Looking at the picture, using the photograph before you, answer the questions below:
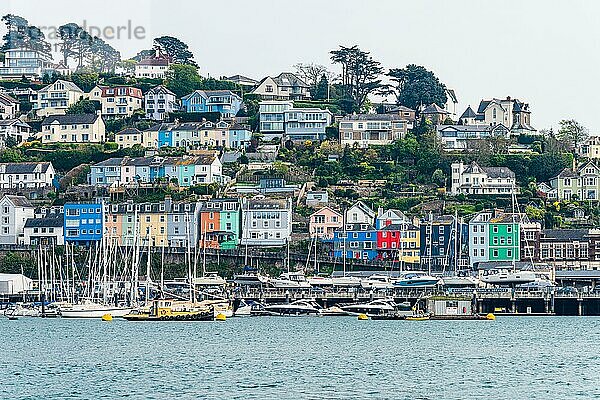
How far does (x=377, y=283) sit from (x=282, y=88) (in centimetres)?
4395

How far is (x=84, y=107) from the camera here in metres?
120

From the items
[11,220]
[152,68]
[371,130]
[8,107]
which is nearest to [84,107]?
[8,107]

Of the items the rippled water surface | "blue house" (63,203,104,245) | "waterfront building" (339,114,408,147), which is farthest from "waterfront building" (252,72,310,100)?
the rippled water surface

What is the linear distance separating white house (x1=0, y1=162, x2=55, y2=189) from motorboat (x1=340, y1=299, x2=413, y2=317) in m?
32.0

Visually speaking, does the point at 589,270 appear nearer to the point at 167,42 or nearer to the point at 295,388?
the point at 295,388

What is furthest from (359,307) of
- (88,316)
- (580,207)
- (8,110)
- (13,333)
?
(8,110)

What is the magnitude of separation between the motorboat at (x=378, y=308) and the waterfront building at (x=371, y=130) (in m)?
30.8

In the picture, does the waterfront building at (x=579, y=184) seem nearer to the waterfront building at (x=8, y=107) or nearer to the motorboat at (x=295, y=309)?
the motorboat at (x=295, y=309)

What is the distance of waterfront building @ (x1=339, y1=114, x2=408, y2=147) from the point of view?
112m

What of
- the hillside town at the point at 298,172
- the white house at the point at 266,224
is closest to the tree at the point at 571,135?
the hillside town at the point at 298,172

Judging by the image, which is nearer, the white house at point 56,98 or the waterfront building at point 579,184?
the waterfront building at point 579,184

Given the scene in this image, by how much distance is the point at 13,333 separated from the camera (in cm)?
6931

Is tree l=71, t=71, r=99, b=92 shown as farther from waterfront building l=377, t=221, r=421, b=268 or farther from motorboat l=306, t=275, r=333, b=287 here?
motorboat l=306, t=275, r=333, b=287

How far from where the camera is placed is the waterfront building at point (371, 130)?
366 ft
